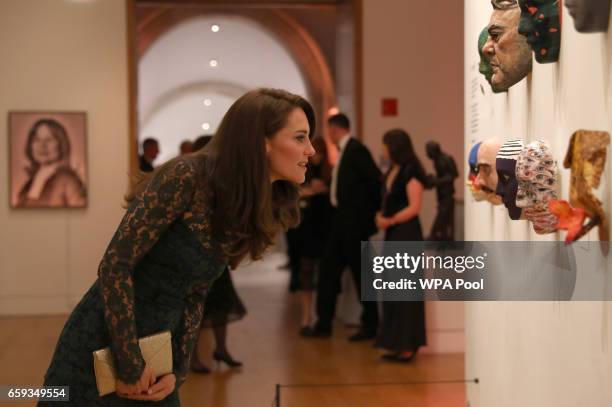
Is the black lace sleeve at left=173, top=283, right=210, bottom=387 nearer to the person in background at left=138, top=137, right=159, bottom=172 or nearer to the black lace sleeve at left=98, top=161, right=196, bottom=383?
the black lace sleeve at left=98, top=161, right=196, bottom=383

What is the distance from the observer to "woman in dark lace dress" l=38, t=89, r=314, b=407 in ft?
7.54

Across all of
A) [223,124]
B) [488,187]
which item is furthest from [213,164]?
[488,187]

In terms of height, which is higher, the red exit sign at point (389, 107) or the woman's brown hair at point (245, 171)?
the red exit sign at point (389, 107)

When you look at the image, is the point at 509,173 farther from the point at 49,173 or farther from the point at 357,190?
the point at 49,173

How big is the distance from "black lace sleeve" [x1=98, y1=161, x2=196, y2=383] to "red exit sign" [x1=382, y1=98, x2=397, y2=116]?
21.9 feet

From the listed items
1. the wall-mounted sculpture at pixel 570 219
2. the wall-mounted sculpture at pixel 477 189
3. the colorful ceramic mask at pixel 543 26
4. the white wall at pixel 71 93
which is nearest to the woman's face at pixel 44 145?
the white wall at pixel 71 93

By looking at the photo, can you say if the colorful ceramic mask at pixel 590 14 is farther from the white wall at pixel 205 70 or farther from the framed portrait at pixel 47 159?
the white wall at pixel 205 70

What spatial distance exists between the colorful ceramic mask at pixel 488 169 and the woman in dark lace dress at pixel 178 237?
1.23 metres

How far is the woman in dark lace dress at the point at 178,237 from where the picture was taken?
7.54 feet

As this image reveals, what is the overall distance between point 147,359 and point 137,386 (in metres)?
0.07

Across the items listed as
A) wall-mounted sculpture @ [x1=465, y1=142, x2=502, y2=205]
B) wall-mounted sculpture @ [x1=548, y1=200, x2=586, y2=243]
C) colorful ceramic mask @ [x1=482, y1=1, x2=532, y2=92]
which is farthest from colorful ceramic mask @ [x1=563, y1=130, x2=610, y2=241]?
wall-mounted sculpture @ [x1=465, y1=142, x2=502, y2=205]

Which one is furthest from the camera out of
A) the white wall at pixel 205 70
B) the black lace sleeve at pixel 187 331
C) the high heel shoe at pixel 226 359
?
the white wall at pixel 205 70

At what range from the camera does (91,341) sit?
2.40m

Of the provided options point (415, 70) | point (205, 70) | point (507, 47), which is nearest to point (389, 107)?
point (415, 70)
